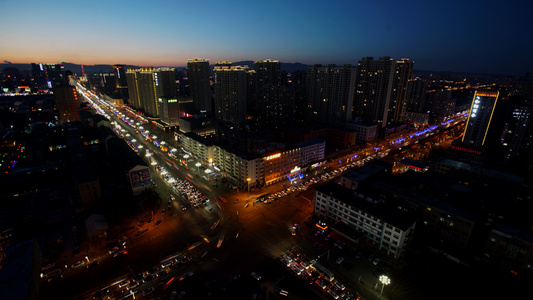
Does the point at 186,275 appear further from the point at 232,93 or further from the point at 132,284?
the point at 232,93

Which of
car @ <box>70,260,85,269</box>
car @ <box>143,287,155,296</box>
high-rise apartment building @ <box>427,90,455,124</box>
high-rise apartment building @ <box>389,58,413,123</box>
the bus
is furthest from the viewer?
high-rise apartment building @ <box>427,90,455,124</box>

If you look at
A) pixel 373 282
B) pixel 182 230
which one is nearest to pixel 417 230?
pixel 373 282

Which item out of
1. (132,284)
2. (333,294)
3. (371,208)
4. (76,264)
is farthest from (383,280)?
(76,264)

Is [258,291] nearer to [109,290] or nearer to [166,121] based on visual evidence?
[109,290]

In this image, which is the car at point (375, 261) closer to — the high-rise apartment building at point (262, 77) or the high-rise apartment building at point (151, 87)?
the high-rise apartment building at point (262, 77)

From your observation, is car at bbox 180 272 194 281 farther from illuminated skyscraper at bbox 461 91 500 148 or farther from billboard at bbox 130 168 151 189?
illuminated skyscraper at bbox 461 91 500 148

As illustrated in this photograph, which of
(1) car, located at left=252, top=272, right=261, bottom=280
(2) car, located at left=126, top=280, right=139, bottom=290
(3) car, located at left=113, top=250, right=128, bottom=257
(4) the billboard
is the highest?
(4) the billboard

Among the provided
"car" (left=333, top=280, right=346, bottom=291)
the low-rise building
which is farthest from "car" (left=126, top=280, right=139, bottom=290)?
the low-rise building

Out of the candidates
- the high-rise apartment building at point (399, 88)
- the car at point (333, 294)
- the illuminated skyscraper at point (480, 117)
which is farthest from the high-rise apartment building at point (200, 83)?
the car at point (333, 294)
